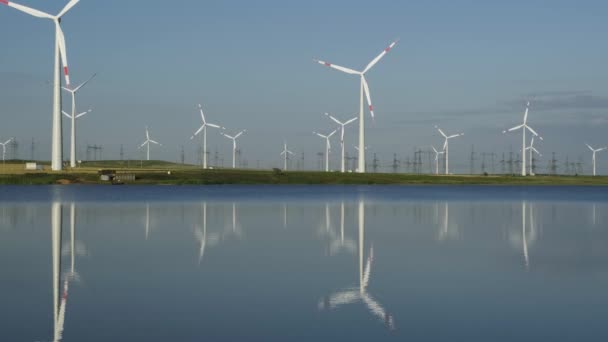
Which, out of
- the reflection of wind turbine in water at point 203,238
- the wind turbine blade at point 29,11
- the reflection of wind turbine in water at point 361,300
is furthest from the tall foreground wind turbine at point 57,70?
the reflection of wind turbine in water at point 361,300

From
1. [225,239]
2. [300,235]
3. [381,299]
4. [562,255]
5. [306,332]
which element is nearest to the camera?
[306,332]

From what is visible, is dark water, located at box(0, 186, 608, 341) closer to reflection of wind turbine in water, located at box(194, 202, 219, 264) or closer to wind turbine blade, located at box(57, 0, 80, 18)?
reflection of wind turbine in water, located at box(194, 202, 219, 264)

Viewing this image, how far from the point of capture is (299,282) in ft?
71.4

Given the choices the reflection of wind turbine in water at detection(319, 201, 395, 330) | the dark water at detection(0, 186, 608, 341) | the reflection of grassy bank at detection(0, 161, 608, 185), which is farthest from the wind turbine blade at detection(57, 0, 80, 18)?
the reflection of wind turbine in water at detection(319, 201, 395, 330)

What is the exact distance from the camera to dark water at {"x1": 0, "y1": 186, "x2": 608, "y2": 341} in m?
15.8

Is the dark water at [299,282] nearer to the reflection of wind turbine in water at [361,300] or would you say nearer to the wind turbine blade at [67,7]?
the reflection of wind turbine in water at [361,300]

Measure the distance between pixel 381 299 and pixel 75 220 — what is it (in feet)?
95.0

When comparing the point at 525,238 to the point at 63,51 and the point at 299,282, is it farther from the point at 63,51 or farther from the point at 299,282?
the point at 63,51

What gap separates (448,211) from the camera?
5831 cm

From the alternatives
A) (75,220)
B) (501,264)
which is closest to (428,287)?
(501,264)

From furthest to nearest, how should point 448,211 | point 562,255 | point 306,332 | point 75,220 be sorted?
point 448,211 → point 75,220 → point 562,255 → point 306,332

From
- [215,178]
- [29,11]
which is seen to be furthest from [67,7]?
[215,178]

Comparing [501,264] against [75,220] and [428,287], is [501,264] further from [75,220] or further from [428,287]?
[75,220]

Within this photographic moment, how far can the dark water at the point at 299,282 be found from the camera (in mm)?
15765
